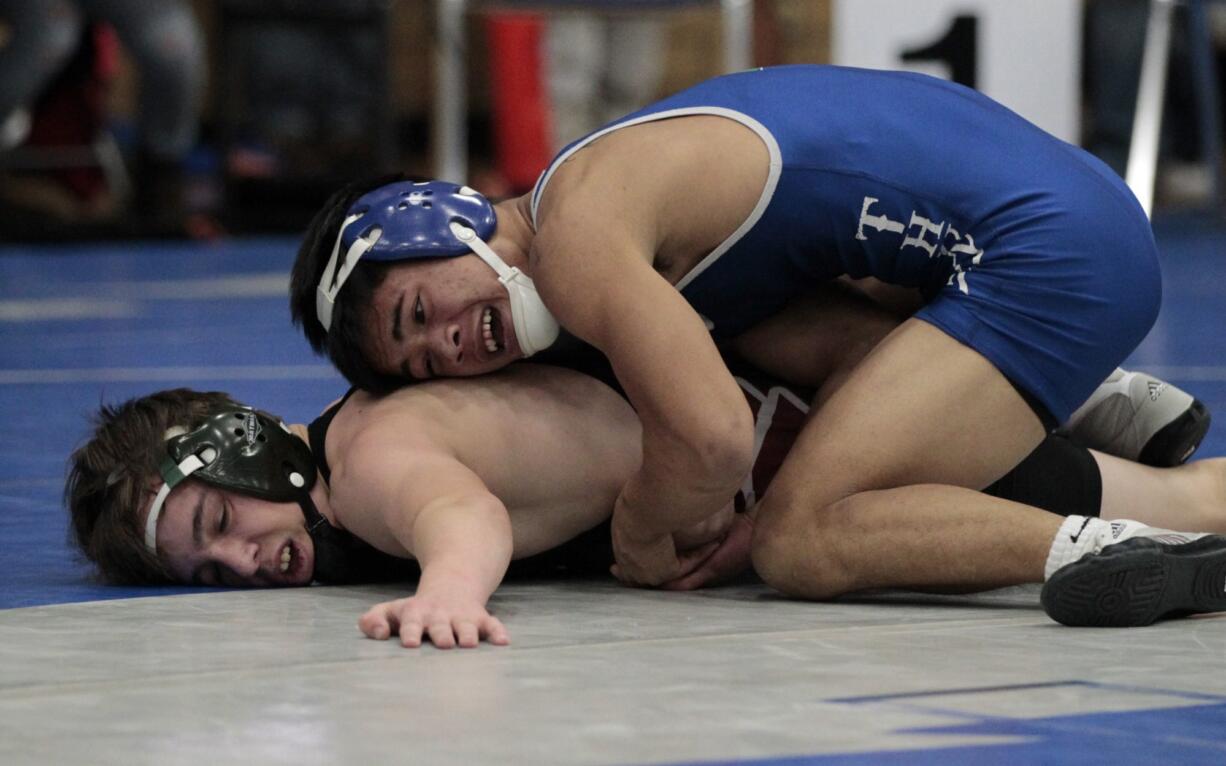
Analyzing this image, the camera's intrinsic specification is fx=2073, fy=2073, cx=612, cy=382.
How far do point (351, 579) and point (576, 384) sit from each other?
1.20 feet

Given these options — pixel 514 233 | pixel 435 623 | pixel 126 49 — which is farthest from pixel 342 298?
pixel 126 49

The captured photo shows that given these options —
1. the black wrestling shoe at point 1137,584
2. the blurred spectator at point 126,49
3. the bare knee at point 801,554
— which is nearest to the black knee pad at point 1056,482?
the bare knee at point 801,554

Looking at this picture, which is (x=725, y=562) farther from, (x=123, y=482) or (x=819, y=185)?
(x=123, y=482)

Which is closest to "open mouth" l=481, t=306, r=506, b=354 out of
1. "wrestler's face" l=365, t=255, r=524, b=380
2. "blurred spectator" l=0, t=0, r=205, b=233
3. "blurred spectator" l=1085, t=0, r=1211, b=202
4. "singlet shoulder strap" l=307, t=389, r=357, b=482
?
"wrestler's face" l=365, t=255, r=524, b=380

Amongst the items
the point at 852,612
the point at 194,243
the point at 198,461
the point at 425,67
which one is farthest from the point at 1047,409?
the point at 425,67

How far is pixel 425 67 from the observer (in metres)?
10.8

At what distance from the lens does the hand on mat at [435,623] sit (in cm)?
204

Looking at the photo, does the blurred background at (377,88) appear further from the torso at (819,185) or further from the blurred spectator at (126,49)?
the torso at (819,185)

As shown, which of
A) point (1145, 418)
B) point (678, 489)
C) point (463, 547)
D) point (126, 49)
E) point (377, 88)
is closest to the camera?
point (463, 547)

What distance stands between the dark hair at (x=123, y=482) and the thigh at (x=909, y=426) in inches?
29.0

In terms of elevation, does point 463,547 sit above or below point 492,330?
below

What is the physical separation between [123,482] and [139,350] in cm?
280

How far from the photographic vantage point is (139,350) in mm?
5203

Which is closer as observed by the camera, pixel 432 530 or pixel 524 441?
pixel 432 530
